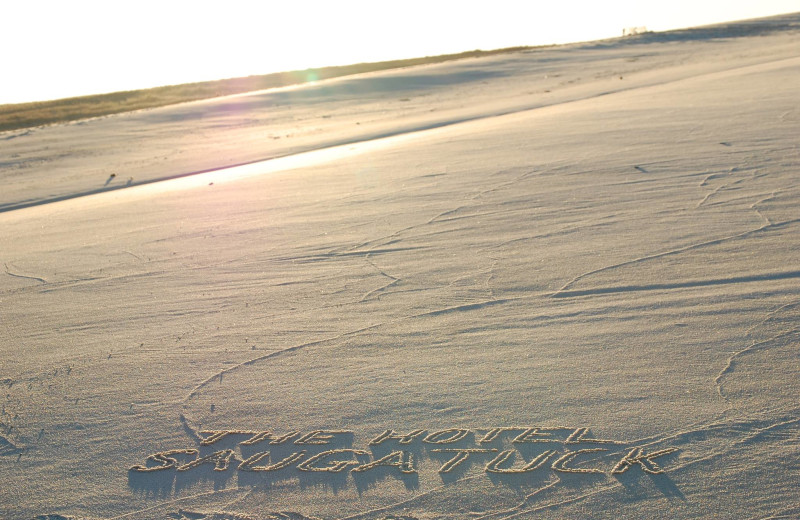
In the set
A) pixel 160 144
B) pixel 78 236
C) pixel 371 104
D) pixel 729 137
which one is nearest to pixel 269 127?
pixel 160 144

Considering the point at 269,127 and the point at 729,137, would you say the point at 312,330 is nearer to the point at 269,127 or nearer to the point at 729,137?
the point at 729,137

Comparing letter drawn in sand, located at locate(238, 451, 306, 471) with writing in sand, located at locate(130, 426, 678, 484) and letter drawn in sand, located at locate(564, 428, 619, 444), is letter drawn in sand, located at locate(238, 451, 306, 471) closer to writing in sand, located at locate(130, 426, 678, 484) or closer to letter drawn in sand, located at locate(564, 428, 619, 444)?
writing in sand, located at locate(130, 426, 678, 484)

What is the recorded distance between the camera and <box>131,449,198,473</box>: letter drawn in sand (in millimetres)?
2376

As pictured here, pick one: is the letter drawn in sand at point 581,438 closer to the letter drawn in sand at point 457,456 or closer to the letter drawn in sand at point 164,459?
the letter drawn in sand at point 457,456

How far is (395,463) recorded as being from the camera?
2.31 meters

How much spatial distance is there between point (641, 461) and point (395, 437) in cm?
79

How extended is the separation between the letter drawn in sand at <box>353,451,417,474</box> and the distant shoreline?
16.5 metres

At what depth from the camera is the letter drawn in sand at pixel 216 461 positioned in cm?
237

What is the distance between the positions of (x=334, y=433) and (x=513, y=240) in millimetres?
2070

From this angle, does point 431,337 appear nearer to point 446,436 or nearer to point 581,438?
point 446,436

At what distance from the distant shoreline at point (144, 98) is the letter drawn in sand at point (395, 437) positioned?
16445 mm

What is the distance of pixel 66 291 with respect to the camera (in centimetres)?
407

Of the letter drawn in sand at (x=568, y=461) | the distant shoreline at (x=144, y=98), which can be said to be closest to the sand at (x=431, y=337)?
the letter drawn in sand at (x=568, y=461)

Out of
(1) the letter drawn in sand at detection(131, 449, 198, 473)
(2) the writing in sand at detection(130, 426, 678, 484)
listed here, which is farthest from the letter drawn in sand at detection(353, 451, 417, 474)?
(1) the letter drawn in sand at detection(131, 449, 198, 473)
